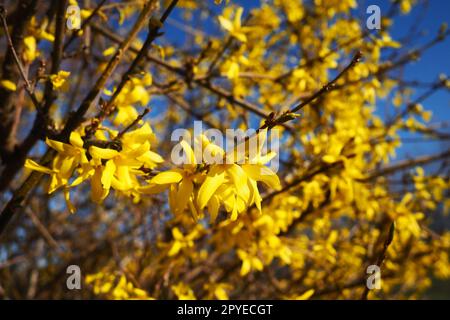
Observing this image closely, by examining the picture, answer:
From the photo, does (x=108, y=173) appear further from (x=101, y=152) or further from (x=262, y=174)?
(x=262, y=174)

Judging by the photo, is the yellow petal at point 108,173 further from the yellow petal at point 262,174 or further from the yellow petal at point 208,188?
the yellow petal at point 262,174

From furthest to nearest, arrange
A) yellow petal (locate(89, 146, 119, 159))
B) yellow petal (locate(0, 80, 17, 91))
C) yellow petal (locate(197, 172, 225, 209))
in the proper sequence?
yellow petal (locate(0, 80, 17, 91)) < yellow petal (locate(89, 146, 119, 159)) < yellow petal (locate(197, 172, 225, 209))

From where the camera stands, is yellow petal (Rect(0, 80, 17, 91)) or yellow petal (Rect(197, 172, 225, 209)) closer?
yellow petal (Rect(197, 172, 225, 209))

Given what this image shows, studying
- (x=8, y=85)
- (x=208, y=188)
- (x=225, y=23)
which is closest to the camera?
(x=208, y=188)

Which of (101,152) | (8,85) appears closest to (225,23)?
(8,85)

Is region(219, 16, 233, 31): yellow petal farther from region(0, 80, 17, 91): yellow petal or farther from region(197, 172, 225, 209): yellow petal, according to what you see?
region(197, 172, 225, 209): yellow petal

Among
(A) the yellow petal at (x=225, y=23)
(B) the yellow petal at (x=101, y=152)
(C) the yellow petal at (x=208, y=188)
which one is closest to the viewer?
(C) the yellow petal at (x=208, y=188)

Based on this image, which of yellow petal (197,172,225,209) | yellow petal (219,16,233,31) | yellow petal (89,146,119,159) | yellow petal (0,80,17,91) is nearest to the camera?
yellow petal (197,172,225,209)

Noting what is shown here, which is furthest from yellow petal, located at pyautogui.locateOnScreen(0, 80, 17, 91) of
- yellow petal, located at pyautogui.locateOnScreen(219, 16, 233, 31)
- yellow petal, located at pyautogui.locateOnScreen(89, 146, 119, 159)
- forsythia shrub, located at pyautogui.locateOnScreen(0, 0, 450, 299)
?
yellow petal, located at pyautogui.locateOnScreen(219, 16, 233, 31)

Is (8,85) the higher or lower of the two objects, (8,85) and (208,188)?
the higher

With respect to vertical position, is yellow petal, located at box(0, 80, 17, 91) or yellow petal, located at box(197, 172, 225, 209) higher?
yellow petal, located at box(0, 80, 17, 91)

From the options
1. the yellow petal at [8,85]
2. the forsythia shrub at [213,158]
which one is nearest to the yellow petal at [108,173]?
the forsythia shrub at [213,158]

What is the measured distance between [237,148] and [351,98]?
267cm
